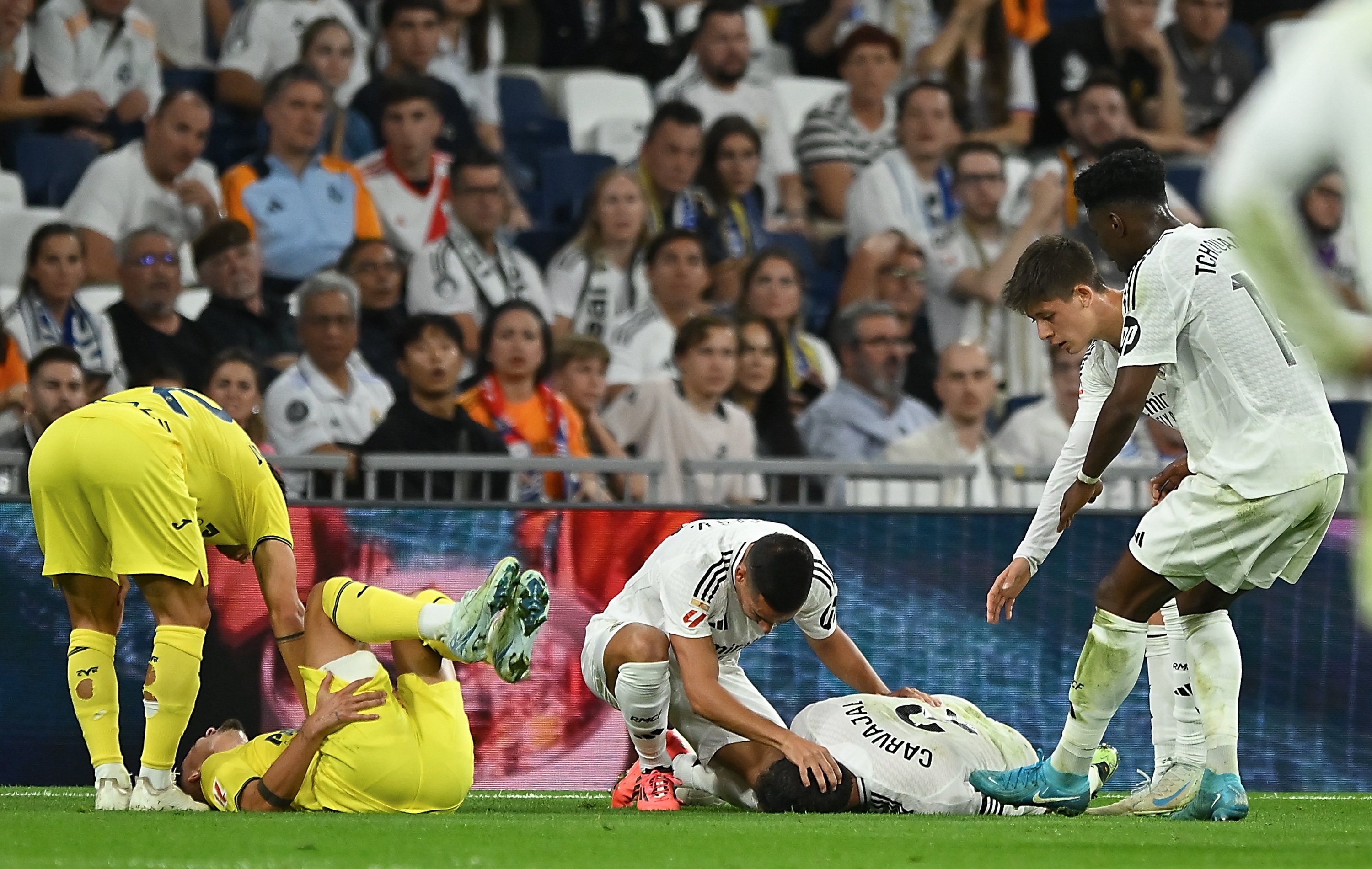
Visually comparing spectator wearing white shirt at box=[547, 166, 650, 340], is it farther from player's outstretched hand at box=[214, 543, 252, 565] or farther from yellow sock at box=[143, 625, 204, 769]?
yellow sock at box=[143, 625, 204, 769]

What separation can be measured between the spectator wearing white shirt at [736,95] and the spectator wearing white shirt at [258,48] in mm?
2319

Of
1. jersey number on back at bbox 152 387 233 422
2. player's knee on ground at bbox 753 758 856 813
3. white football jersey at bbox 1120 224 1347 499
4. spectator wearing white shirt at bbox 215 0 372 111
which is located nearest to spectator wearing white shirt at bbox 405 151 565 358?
spectator wearing white shirt at bbox 215 0 372 111

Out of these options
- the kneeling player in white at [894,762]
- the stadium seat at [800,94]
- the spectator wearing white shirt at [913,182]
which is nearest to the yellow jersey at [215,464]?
the kneeling player in white at [894,762]

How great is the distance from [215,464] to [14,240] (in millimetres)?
4646

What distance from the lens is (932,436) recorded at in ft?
31.3

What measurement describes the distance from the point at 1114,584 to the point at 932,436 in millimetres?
4041

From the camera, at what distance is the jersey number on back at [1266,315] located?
538 centimetres

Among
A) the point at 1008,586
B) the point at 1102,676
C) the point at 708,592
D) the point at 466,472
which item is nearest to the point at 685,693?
the point at 708,592

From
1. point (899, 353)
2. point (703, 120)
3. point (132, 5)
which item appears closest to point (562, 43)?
point (703, 120)

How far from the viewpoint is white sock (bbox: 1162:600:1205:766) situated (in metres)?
5.91

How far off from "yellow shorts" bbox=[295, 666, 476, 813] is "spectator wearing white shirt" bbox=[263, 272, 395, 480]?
321 cm

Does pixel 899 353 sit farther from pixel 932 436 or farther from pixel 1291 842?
pixel 1291 842

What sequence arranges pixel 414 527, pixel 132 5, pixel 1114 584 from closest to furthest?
pixel 1114 584
pixel 414 527
pixel 132 5

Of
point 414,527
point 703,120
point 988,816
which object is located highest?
point 703,120
